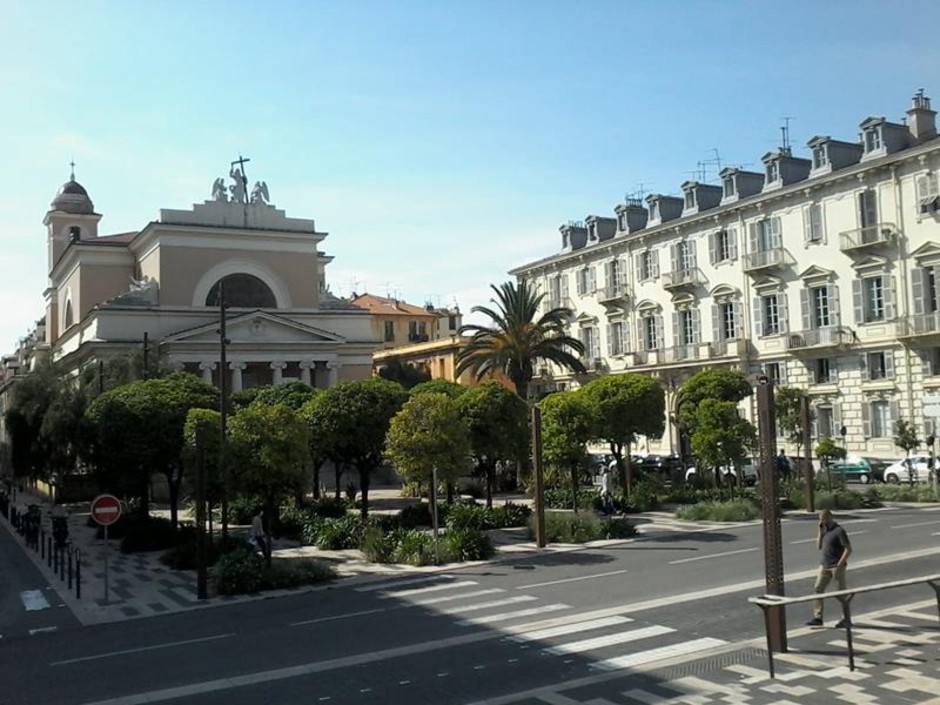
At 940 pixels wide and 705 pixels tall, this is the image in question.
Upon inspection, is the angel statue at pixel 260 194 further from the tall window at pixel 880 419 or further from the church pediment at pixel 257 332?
the tall window at pixel 880 419

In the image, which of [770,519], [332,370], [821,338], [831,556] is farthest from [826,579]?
[332,370]

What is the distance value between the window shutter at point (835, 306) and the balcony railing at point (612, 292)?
1442 centimetres

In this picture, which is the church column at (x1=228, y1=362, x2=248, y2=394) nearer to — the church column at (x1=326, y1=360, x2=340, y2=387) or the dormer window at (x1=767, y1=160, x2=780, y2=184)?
the church column at (x1=326, y1=360, x2=340, y2=387)

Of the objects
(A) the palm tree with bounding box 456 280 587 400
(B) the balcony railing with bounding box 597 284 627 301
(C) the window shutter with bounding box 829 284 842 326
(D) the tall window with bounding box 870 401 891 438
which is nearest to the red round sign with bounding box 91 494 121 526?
(A) the palm tree with bounding box 456 280 587 400

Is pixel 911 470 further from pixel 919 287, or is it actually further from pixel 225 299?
pixel 225 299

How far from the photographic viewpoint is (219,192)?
2418 inches

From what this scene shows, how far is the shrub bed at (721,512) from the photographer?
26.9 m

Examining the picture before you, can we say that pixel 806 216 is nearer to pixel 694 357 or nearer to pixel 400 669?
pixel 694 357

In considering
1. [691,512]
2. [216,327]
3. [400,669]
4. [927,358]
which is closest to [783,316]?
[927,358]

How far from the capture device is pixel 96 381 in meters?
43.4

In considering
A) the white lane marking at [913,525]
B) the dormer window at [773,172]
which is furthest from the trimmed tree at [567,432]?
the dormer window at [773,172]

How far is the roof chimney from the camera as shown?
42.5 m

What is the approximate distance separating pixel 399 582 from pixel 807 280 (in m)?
32.7

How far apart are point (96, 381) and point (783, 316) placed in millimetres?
33713
